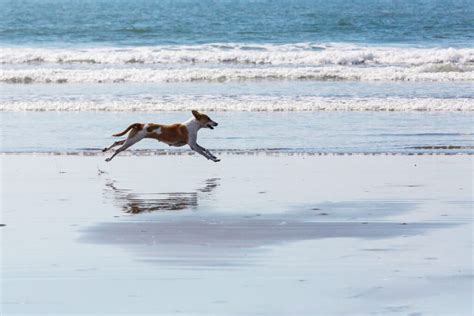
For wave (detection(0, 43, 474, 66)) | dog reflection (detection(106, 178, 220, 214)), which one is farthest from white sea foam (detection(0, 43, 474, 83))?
dog reflection (detection(106, 178, 220, 214))

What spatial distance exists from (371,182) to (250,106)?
788 cm

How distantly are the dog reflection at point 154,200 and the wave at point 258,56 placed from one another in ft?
63.2

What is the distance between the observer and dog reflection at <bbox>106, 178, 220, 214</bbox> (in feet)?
32.6

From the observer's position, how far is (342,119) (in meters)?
17.4

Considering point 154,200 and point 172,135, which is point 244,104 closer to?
point 172,135

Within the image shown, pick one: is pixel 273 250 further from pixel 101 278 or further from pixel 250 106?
pixel 250 106

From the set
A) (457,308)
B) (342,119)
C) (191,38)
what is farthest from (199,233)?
(191,38)

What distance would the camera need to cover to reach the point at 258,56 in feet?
103

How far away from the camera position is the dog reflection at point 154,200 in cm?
995

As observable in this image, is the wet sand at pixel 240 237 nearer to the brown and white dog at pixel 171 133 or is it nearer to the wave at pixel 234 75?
the brown and white dog at pixel 171 133

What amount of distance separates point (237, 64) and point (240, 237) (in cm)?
2238

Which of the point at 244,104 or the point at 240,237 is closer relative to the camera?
the point at 240,237

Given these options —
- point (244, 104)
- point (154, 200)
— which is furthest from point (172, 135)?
point (244, 104)

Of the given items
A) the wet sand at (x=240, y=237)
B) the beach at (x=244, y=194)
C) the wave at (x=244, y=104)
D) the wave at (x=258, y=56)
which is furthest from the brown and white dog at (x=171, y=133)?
the wave at (x=258, y=56)
